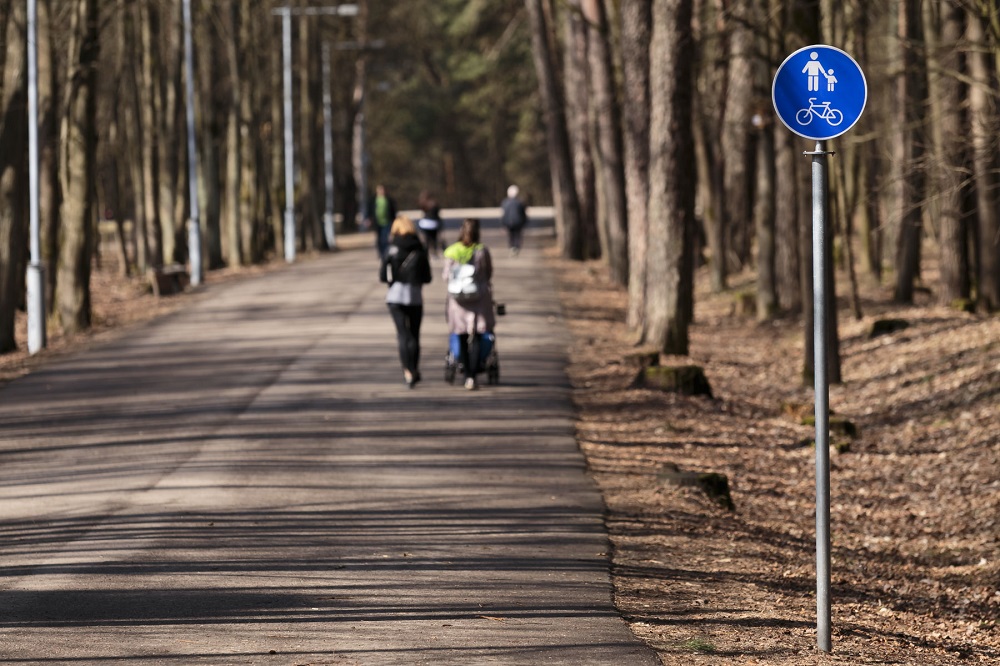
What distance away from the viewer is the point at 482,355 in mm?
17312

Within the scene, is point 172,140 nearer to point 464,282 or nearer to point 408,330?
point 408,330

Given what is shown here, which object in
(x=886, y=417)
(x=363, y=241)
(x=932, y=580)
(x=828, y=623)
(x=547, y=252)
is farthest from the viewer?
(x=363, y=241)

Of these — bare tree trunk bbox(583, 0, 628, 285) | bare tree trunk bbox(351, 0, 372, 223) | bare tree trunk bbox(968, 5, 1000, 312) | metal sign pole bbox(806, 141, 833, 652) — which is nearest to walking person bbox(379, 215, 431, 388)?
bare tree trunk bbox(968, 5, 1000, 312)

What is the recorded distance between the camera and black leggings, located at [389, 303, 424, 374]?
16984mm

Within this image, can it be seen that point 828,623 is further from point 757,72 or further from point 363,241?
point 363,241

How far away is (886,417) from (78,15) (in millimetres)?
14817

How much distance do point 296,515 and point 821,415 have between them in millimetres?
4348

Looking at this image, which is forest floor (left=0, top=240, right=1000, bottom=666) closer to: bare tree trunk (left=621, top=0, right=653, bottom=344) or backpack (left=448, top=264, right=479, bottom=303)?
bare tree trunk (left=621, top=0, right=653, bottom=344)

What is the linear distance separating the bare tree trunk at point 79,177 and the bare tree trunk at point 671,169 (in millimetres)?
9388

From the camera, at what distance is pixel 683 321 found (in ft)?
66.5

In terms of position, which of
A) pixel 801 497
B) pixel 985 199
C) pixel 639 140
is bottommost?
pixel 801 497

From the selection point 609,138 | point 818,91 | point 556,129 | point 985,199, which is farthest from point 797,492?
point 556,129

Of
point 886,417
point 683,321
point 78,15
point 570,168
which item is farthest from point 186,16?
point 886,417

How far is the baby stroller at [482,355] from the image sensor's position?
17078 millimetres
